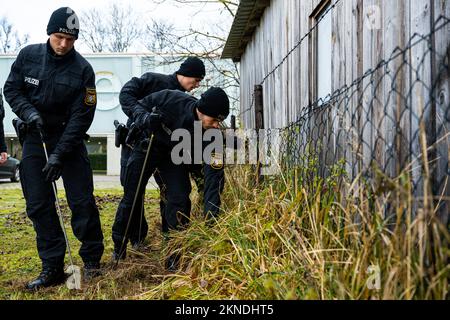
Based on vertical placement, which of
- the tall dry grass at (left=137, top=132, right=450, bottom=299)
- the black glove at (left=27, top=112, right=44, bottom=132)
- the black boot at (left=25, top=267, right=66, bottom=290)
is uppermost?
the black glove at (left=27, top=112, right=44, bottom=132)

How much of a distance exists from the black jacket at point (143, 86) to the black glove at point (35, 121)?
1249mm

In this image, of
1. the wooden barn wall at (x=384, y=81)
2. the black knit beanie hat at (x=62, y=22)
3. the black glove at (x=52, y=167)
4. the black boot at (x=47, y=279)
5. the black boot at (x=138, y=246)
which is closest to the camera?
the wooden barn wall at (x=384, y=81)

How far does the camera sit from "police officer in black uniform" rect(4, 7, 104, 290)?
4.43 m

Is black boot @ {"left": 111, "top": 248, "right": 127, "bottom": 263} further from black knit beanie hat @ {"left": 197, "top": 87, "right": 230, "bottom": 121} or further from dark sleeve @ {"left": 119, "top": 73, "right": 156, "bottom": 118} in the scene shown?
black knit beanie hat @ {"left": 197, "top": 87, "right": 230, "bottom": 121}

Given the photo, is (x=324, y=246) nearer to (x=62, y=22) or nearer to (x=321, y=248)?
(x=321, y=248)

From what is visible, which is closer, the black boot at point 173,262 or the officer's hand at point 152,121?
the black boot at point 173,262

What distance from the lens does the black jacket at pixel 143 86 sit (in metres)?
5.51

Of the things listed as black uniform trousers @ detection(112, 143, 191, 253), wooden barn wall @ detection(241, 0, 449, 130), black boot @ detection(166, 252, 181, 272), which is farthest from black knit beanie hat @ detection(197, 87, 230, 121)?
black boot @ detection(166, 252, 181, 272)

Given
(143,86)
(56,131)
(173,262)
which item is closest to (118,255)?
(173,262)

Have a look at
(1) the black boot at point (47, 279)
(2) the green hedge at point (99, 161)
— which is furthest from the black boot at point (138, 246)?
(2) the green hedge at point (99, 161)

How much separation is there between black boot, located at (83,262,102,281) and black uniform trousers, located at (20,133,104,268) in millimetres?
34

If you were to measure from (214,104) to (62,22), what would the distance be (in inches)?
51.4

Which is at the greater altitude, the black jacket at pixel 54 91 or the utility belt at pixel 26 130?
the black jacket at pixel 54 91

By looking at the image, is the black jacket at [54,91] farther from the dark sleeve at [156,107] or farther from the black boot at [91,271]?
the black boot at [91,271]
